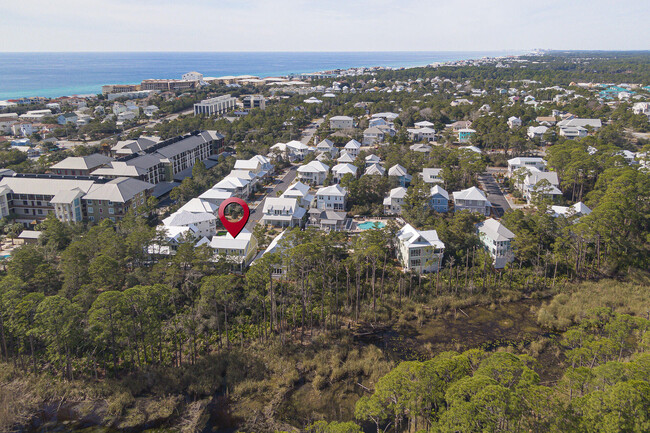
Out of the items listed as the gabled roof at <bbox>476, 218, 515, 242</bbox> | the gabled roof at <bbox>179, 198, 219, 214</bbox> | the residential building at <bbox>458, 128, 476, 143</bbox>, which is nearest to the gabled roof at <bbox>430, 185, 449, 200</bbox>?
the gabled roof at <bbox>476, 218, 515, 242</bbox>

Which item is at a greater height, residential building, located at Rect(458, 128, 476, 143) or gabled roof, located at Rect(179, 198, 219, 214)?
residential building, located at Rect(458, 128, 476, 143)

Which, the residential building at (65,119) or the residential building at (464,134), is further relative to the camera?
the residential building at (65,119)

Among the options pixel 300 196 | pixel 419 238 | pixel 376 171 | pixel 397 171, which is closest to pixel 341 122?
pixel 376 171

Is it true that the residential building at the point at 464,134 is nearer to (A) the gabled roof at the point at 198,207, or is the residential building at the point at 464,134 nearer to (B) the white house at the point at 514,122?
(B) the white house at the point at 514,122

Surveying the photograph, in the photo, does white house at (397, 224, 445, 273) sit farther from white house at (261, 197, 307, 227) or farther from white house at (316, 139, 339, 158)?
white house at (316, 139, 339, 158)

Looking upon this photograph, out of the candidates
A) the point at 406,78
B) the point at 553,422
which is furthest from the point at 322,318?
the point at 406,78

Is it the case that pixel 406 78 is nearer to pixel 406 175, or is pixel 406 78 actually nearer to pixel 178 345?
pixel 406 175

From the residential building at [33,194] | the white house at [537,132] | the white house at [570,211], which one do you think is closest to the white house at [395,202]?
the white house at [570,211]
